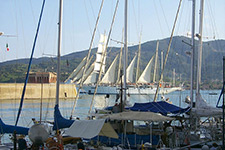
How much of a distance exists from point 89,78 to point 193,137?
9232 cm

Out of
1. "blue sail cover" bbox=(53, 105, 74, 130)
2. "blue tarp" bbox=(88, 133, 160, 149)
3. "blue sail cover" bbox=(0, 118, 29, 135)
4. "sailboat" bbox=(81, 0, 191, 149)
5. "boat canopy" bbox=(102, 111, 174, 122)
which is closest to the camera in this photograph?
"boat canopy" bbox=(102, 111, 174, 122)

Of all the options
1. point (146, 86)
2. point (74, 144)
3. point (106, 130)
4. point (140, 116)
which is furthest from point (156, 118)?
point (146, 86)

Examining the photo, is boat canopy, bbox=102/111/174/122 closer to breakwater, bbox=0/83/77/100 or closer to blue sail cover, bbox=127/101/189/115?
blue sail cover, bbox=127/101/189/115

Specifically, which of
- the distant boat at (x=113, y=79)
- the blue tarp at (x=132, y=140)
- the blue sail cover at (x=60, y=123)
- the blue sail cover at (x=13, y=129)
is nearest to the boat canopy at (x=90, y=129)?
the blue tarp at (x=132, y=140)

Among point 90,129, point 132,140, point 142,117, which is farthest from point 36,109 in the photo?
point 90,129

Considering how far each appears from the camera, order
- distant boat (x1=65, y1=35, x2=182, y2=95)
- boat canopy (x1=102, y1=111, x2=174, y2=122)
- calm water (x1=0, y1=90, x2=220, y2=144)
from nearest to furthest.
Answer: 1. boat canopy (x1=102, y1=111, x2=174, y2=122)
2. calm water (x1=0, y1=90, x2=220, y2=144)
3. distant boat (x1=65, y1=35, x2=182, y2=95)

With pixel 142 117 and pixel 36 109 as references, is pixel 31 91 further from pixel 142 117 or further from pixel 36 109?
pixel 142 117

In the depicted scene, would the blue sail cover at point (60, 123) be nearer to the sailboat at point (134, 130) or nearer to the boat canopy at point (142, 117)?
the sailboat at point (134, 130)

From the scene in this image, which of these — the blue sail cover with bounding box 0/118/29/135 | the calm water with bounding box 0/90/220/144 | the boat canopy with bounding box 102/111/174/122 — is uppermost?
the boat canopy with bounding box 102/111/174/122

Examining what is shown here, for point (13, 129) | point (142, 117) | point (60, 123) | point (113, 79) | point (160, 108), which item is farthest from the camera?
point (113, 79)

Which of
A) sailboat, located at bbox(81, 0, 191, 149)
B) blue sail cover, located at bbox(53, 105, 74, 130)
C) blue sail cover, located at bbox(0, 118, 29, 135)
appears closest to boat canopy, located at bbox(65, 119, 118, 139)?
sailboat, located at bbox(81, 0, 191, 149)

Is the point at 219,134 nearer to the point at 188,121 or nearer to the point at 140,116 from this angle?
the point at 188,121

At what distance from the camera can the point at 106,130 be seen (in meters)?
16.4

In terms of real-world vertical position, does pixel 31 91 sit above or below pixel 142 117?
below
